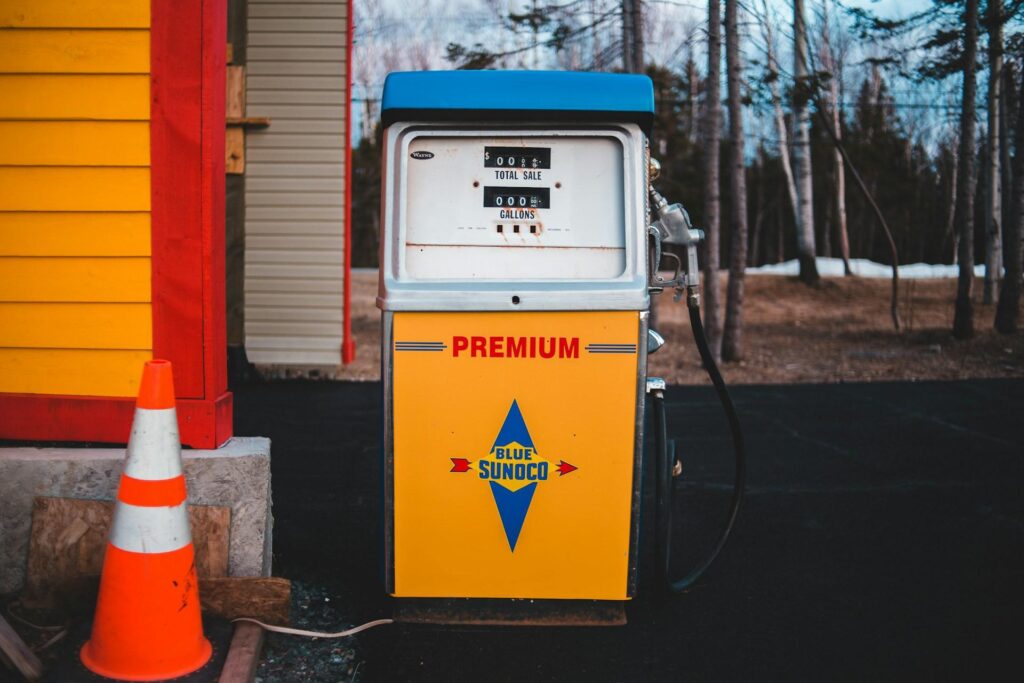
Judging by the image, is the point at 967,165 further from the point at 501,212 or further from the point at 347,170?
the point at 501,212

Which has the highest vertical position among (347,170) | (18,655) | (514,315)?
(347,170)

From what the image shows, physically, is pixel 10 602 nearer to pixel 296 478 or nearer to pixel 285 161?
pixel 296 478

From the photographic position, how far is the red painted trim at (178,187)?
3.45m

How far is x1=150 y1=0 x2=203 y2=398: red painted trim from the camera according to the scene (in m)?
3.45

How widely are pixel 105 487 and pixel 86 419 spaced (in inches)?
11.5

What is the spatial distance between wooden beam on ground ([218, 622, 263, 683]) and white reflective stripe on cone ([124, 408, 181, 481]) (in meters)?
0.65

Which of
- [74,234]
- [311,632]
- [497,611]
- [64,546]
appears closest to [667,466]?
[497,611]

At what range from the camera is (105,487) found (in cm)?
346

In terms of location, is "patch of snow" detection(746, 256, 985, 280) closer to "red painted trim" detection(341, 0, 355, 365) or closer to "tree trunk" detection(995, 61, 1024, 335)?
"tree trunk" detection(995, 61, 1024, 335)

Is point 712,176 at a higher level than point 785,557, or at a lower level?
higher

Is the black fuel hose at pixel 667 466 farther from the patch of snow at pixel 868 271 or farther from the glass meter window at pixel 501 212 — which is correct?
the patch of snow at pixel 868 271

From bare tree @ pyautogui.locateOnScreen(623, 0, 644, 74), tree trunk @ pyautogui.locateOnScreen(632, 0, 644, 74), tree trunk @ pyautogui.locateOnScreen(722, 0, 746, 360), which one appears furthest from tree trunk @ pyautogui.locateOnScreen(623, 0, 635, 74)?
tree trunk @ pyautogui.locateOnScreen(722, 0, 746, 360)

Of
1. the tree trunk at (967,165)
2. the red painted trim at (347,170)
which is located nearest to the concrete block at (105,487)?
the red painted trim at (347,170)

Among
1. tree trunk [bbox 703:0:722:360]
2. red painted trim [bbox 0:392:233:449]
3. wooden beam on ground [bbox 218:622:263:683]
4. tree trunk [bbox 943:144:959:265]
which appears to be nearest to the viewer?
wooden beam on ground [bbox 218:622:263:683]
